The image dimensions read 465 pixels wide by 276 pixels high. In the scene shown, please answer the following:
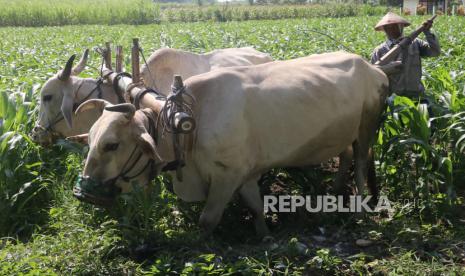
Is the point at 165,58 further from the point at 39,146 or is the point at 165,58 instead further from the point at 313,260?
the point at 313,260

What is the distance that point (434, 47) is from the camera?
5.45 m

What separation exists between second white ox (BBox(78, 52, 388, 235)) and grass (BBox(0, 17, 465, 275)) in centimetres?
31

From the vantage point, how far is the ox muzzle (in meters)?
3.68

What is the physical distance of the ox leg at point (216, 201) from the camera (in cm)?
405

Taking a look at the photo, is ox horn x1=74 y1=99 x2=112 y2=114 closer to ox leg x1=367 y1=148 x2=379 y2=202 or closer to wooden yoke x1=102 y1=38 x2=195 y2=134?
wooden yoke x1=102 y1=38 x2=195 y2=134

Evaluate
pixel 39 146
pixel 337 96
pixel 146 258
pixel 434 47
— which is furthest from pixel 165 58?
pixel 434 47

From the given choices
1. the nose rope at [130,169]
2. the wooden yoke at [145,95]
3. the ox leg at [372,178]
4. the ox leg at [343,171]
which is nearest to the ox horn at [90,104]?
the wooden yoke at [145,95]

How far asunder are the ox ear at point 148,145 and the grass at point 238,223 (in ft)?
1.41

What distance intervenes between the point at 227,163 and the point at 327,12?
111ft

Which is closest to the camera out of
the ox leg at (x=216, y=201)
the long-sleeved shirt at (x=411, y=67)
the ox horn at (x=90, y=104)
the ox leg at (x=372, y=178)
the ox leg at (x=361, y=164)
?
the ox leg at (x=216, y=201)

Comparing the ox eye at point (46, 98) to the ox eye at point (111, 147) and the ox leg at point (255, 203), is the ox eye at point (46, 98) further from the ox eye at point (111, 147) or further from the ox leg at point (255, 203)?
the ox leg at point (255, 203)

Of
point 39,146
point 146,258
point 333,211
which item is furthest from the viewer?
point 39,146

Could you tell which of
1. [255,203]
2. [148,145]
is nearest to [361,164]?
[255,203]

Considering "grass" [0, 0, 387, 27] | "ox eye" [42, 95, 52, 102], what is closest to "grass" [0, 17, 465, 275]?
"ox eye" [42, 95, 52, 102]
